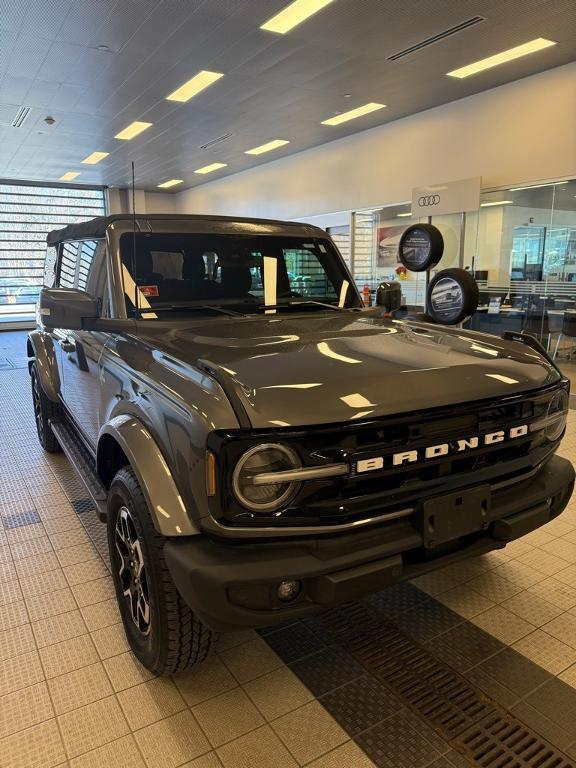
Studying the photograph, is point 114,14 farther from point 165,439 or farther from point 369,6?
point 165,439

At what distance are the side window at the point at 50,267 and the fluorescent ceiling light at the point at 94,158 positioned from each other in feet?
27.0

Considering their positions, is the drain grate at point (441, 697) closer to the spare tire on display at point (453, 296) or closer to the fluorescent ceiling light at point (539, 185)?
the spare tire on display at point (453, 296)

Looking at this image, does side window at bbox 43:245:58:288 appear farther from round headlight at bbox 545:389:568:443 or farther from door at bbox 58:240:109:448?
round headlight at bbox 545:389:568:443

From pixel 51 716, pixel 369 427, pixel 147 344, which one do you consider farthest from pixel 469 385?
pixel 51 716

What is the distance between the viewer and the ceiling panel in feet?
16.2

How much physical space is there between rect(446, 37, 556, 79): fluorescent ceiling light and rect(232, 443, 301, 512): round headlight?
625 cm

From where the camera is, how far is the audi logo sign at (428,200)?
750 cm

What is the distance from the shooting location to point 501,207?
732 cm

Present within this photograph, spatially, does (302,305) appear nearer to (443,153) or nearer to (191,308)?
(191,308)

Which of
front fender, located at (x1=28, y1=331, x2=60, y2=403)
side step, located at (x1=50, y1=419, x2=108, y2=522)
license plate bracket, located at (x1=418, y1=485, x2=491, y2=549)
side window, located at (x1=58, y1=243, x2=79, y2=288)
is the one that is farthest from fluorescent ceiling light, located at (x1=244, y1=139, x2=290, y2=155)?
license plate bracket, located at (x1=418, y1=485, x2=491, y2=549)

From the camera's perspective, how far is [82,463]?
2771 millimetres

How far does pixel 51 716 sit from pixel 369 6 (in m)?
5.67

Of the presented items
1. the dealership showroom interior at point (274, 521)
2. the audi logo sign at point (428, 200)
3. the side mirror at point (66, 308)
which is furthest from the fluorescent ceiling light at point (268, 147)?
the side mirror at point (66, 308)

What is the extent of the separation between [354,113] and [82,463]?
7.45 m
